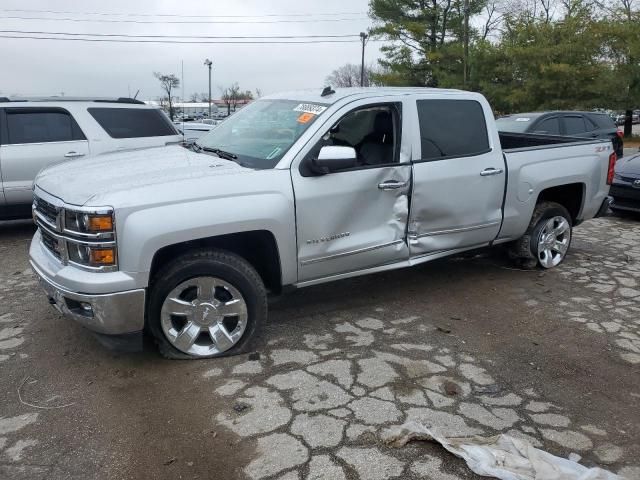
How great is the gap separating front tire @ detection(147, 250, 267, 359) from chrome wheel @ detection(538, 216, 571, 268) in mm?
3387

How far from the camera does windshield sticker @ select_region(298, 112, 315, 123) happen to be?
425cm

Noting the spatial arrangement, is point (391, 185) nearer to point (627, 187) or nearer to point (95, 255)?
point (95, 255)

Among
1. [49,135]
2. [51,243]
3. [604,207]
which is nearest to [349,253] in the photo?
[51,243]

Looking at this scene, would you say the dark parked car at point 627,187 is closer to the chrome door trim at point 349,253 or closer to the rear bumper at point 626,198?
the rear bumper at point 626,198

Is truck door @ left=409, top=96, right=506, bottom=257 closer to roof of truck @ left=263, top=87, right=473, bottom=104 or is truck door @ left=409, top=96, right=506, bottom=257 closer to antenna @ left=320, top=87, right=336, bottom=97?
roof of truck @ left=263, top=87, right=473, bottom=104

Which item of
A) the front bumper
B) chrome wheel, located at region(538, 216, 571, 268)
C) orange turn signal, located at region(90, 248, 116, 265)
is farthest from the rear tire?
orange turn signal, located at region(90, 248, 116, 265)

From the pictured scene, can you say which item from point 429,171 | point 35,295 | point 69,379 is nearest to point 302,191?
point 429,171

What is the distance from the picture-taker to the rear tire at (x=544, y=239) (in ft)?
19.0

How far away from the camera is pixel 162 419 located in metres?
3.20

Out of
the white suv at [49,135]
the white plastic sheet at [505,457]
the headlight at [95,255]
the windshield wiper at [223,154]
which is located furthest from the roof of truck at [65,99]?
the white plastic sheet at [505,457]

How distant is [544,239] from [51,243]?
467cm

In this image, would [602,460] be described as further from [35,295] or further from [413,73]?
[413,73]

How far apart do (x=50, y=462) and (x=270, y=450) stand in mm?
1093

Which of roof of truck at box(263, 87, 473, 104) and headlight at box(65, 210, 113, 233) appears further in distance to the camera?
roof of truck at box(263, 87, 473, 104)
